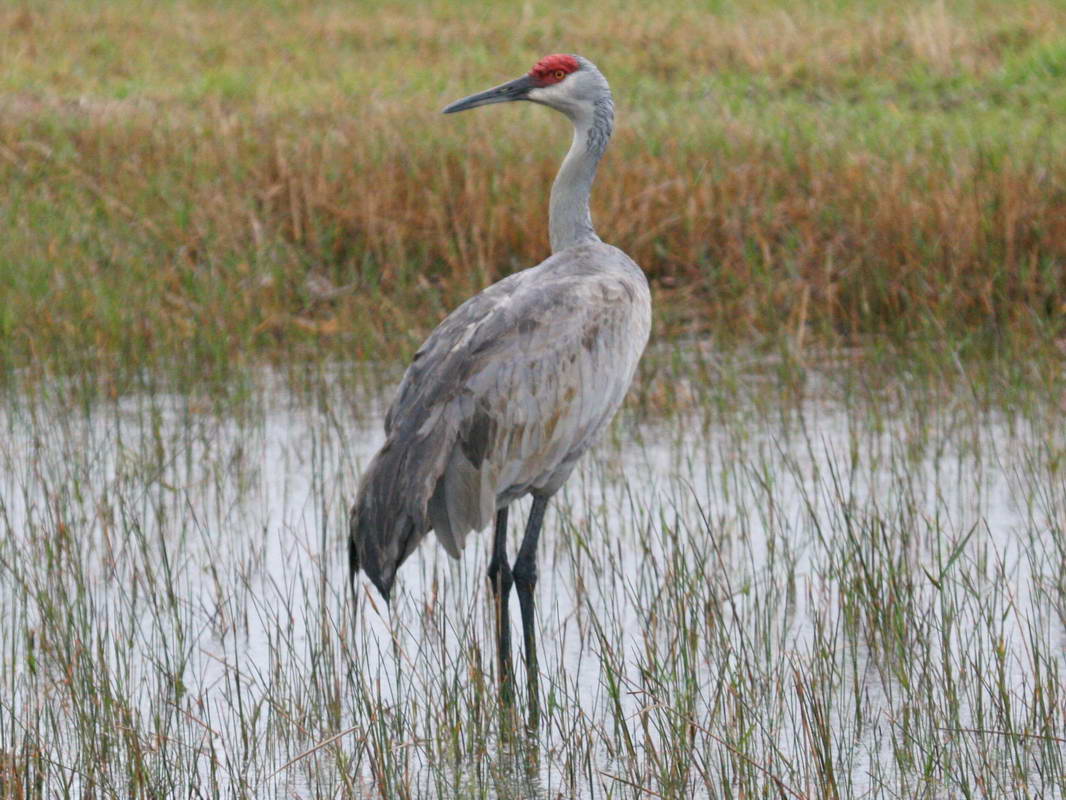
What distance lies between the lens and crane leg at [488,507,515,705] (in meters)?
4.09

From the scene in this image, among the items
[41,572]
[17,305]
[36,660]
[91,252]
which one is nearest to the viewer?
[36,660]

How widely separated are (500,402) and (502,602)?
19.5 inches

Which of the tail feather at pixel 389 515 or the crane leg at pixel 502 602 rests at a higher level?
the tail feather at pixel 389 515

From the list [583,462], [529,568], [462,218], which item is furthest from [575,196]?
[462,218]

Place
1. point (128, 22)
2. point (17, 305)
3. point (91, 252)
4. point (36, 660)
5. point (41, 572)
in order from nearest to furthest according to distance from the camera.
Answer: point (36, 660), point (41, 572), point (17, 305), point (91, 252), point (128, 22)

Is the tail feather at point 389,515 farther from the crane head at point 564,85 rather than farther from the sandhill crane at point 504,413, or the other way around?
the crane head at point 564,85

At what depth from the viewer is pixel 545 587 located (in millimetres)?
5227

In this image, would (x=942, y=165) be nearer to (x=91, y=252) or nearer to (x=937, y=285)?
(x=937, y=285)

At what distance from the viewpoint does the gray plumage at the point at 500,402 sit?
4.18 metres

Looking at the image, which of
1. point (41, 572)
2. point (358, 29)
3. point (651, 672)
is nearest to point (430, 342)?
point (651, 672)

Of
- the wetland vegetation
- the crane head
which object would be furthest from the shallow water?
the crane head

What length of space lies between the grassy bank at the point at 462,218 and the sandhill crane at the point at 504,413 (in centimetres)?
271

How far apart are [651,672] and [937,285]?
13.0ft

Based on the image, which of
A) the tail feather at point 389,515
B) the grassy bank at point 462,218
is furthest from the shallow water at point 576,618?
the grassy bank at point 462,218
